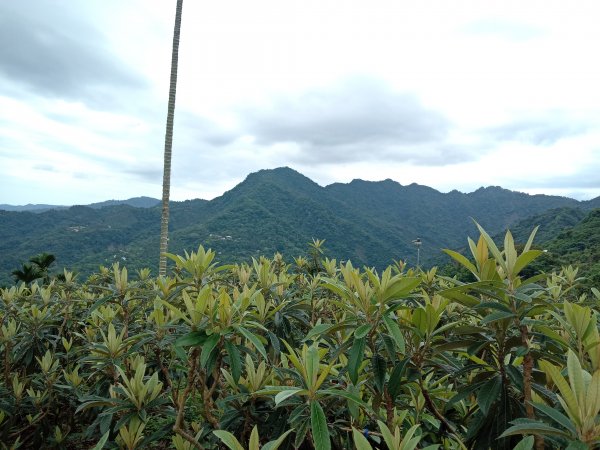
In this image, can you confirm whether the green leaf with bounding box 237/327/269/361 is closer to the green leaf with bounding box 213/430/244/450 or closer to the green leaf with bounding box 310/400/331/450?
the green leaf with bounding box 310/400/331/450

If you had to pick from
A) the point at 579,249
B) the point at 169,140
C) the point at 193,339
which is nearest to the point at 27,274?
the point at 169,140

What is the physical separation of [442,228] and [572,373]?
108 m

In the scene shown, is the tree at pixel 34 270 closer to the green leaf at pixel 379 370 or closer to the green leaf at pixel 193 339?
the green leaf at pixel 193 339

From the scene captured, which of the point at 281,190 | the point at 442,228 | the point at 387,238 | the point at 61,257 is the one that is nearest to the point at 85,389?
the point at 61,257

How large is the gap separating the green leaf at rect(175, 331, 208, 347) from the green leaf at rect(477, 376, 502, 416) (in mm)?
1063

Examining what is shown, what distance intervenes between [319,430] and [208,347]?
1.81 ft

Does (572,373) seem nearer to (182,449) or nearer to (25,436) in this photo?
(182,449)

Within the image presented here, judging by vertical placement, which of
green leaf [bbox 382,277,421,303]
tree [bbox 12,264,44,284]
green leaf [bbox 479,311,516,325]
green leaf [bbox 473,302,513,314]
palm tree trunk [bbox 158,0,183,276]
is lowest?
tree [bbox 12,264,44,284]

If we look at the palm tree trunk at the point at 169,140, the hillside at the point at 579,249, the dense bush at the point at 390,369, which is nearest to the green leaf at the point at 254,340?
the dense bush at the point at 390,369

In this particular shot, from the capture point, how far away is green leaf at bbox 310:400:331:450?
1131mm

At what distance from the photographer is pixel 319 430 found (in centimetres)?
116

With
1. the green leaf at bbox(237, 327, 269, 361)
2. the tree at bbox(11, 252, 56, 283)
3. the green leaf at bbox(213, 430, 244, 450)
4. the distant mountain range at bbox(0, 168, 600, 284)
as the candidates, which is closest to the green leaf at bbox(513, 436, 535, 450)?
the green leaf at bbox(213, 430, 244, 450)

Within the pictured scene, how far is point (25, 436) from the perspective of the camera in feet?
10.00

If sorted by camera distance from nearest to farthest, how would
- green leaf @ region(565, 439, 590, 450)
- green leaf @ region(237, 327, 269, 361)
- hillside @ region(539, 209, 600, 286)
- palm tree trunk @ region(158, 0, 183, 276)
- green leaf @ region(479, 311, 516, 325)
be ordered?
1. green leaf @ region(565, 439, 590, 450)
2. green leaf @ region(479, 311, 516, 325)
3. green leaf @ region(237, 327, 269, 361)
4. palm tree trunk @ region(158, 0, 183, 276)
5. hillside @ region(539, 209, 600, 286)
